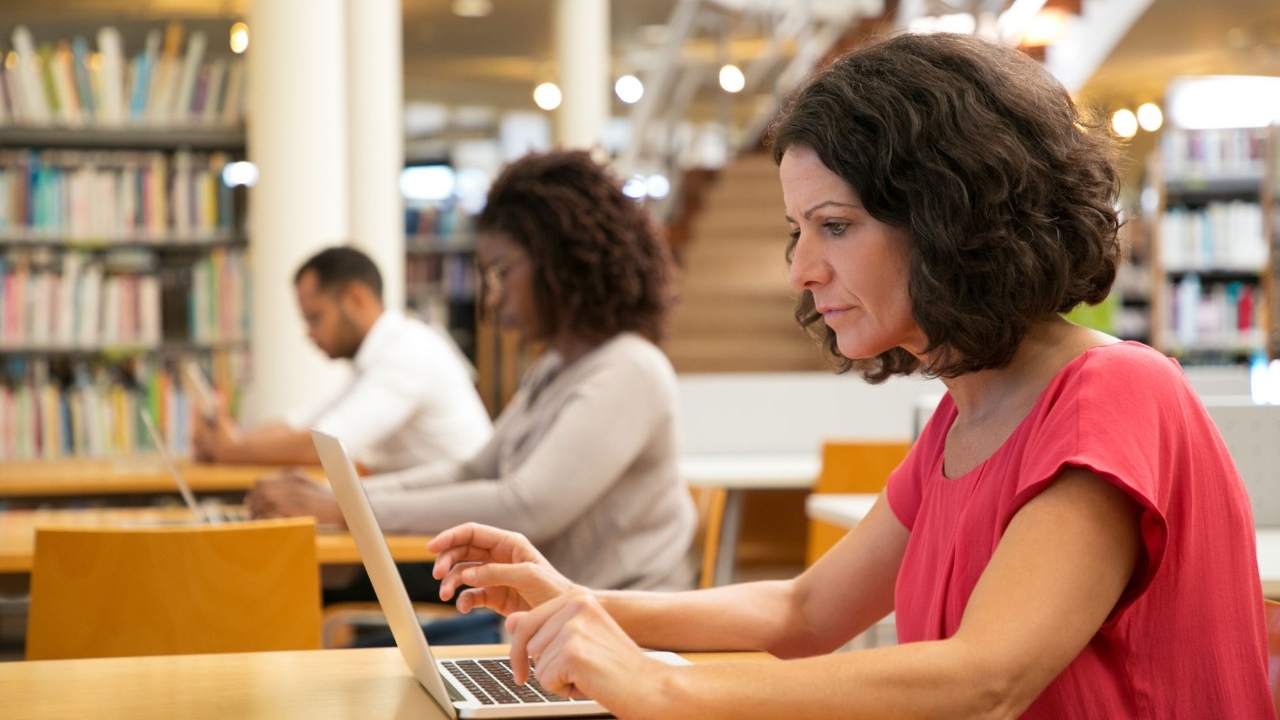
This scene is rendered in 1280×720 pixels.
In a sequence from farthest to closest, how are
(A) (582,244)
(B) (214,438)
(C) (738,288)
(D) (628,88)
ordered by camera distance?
(D) (628,88)
(C) (738,288)
(B) (214,438)
(A) (582,244)

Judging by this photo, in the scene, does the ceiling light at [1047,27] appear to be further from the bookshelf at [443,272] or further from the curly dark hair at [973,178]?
the curly dark hair at [973,178]

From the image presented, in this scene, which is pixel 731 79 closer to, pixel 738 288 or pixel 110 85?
pixel 738 288

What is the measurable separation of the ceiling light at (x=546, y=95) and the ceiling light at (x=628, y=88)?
0.77 meters

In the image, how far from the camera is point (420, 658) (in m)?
1.21

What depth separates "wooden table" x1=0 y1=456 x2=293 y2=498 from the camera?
3.29 metres

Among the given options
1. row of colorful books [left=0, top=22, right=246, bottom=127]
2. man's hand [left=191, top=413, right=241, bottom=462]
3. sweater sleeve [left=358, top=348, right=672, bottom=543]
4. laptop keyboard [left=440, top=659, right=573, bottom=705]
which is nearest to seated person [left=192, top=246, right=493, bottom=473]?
man's hand [left=191, top=413, right=241, bottom=462]

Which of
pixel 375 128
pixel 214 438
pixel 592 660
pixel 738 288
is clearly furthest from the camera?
pixel 738 288

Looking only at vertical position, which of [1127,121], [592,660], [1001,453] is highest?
[1127,121]

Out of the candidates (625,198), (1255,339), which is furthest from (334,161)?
(1255,339)

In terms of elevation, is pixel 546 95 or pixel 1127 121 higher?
pixel 546 95

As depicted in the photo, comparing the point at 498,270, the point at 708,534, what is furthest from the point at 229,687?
the point at 498,270

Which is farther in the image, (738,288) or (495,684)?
(738,288)

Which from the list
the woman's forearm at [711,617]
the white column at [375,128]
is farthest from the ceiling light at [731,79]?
the woman's forearm at [711,617]

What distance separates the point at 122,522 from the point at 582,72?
5.79 m
